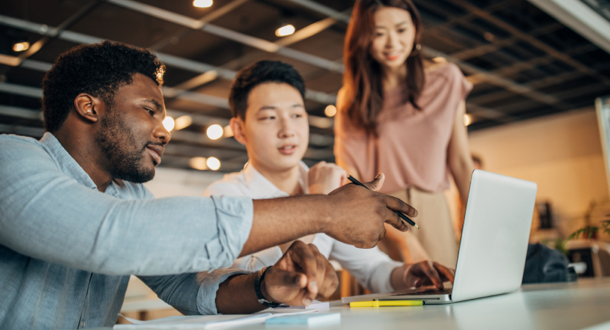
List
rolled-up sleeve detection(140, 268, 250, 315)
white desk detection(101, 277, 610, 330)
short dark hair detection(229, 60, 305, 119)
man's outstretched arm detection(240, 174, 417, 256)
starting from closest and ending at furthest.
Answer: white desk detection(101, 277, 610, 330) < man's outstretched arm detection(240, 174, 417, 256) < rolled-up sleeve detection(140, 268, 250, 315) < short dark hair detection(229, 60, 305, 119)

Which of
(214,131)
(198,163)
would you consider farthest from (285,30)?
(198,163)

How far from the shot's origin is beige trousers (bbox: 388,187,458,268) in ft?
6.31

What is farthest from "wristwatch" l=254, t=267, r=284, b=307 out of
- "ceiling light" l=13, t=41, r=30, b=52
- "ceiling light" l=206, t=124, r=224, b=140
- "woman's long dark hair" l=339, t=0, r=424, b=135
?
"ceiling light" l=206, t=124, r=224, b=140

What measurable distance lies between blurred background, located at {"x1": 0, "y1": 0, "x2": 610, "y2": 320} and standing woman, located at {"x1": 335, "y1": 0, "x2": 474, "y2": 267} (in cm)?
138

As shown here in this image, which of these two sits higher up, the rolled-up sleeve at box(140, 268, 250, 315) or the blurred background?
the blurred background

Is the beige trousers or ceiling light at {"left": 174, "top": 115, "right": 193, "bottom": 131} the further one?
ceiling light at {"left": 174, "top": 115, "right": 193, "bottom": 131}

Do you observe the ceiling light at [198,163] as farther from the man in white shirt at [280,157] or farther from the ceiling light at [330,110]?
the man in white shirt at [280,157]

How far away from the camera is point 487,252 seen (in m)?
1.00

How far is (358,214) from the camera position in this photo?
0.77 metres

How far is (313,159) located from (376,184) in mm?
12077

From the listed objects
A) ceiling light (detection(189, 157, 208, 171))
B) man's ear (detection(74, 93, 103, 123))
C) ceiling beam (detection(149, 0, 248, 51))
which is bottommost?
man's ear (detection(74, 93, 103, 123))

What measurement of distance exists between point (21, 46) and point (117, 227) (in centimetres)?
614

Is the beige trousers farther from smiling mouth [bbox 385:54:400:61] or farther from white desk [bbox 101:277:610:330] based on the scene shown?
white desk [bbox 101:277:610:330]


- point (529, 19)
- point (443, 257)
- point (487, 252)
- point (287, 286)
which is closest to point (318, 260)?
point (287, 286)
